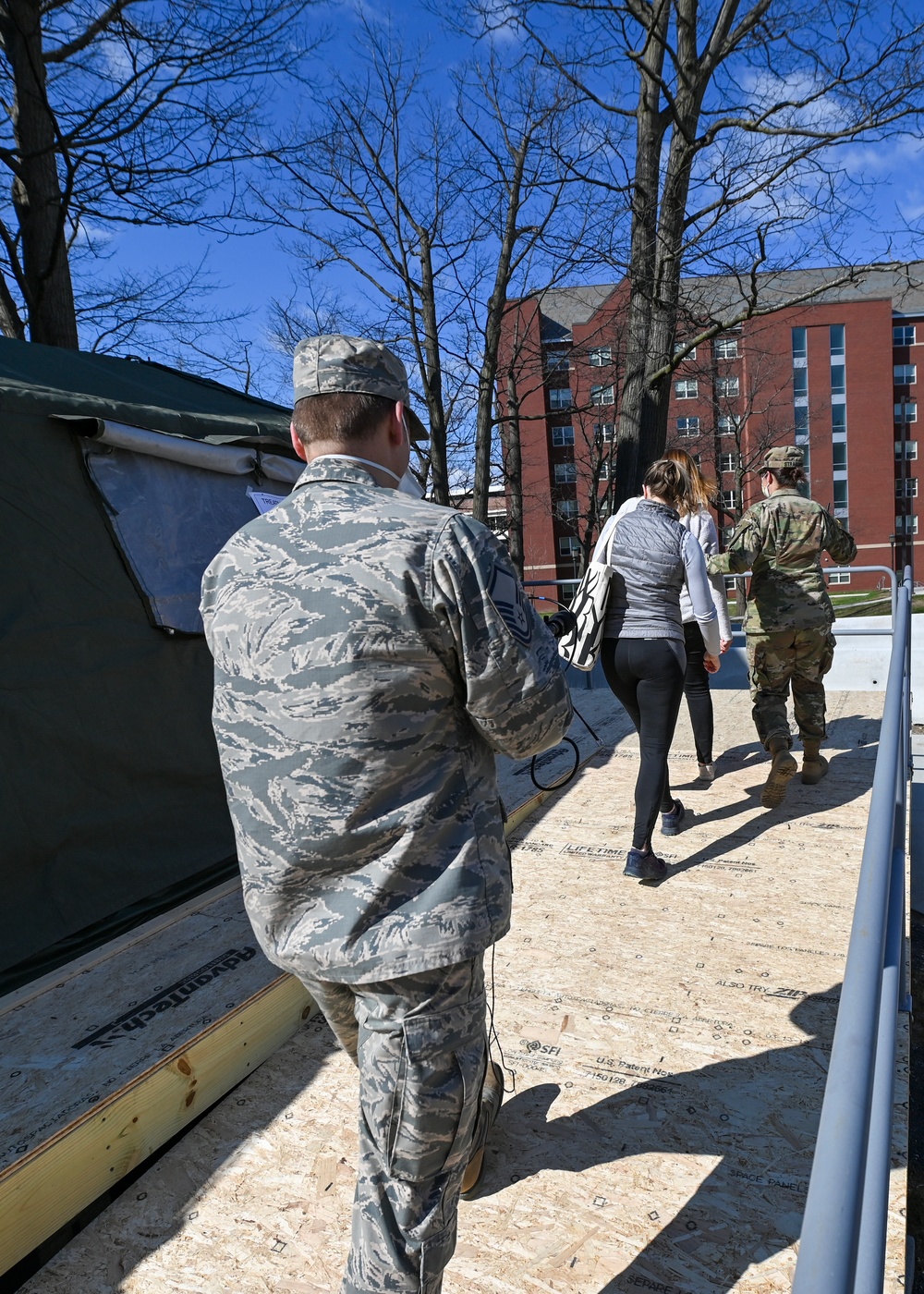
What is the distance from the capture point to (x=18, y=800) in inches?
133

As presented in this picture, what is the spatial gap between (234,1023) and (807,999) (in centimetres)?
183

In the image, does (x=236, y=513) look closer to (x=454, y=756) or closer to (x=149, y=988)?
(x=149, y=988)

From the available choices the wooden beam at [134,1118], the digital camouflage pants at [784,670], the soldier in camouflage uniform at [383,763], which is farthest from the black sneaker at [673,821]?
the soldier in camouflage uniform at [383,763]

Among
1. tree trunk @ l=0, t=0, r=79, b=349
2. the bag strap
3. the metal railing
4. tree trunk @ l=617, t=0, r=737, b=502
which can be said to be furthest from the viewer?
tree trunk @ l=617, t=0, r=737, b=502

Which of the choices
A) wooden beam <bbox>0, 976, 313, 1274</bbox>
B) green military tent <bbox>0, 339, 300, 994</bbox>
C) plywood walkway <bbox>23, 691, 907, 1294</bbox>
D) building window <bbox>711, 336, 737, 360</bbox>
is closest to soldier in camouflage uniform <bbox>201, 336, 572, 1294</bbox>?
plywood walkway <bbox>23, 691, 907, 1294</bbox>

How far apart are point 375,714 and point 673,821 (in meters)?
3.24

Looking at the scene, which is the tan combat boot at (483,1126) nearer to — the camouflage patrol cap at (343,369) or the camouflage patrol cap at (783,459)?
the camouflage patrol cap at (343,369)

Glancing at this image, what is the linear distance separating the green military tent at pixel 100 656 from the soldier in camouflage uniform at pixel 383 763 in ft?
7.25

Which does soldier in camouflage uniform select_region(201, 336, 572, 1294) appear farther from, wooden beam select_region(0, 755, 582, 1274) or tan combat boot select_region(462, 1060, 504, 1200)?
wooden beam select_region(0, 755, 582, 1274)

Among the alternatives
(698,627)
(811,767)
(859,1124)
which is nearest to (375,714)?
(859,1124)

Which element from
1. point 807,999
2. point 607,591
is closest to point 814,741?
Answer: point 607,591

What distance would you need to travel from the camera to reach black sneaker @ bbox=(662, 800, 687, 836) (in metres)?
4.38

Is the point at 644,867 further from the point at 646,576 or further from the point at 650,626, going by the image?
the point at 646,576

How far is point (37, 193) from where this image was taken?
7949 mm
